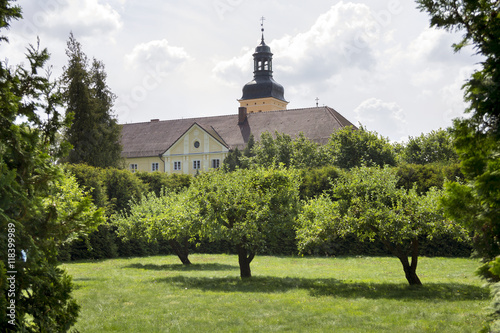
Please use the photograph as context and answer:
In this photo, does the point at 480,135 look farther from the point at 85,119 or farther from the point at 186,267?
the point at 85,119

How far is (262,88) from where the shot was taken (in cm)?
8750

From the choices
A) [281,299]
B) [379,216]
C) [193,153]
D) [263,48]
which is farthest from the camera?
Result: [263,48]

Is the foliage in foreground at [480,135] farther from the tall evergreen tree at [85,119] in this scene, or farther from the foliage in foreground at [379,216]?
the tall evergreen tree at [85,119]

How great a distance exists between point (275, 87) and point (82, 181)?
62143mm

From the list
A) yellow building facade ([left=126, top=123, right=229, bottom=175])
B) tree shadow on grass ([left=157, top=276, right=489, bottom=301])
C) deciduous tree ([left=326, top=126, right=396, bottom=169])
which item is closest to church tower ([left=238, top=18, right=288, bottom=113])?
yellow building facade ([left=126, top=123, right=229, bottom=175])

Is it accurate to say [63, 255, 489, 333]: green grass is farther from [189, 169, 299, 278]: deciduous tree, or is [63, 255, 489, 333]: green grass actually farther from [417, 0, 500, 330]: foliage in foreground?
[189, 169, 299, 278]: deciduous tree

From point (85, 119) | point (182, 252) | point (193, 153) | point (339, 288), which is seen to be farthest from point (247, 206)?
point (193, 153)

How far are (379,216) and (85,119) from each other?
2888cm

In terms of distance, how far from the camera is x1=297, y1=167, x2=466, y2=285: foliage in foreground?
49.7 ft

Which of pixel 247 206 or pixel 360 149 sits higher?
pixel 360 149

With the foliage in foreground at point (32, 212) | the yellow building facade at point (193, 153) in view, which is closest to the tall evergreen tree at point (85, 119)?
the yellow building facade at point (193, 153)

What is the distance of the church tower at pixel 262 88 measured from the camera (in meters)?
86.9

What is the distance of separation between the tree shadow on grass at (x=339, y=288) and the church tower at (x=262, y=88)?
7057 cm

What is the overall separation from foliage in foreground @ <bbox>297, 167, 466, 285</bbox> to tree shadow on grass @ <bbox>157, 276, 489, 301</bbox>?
1.05 m
